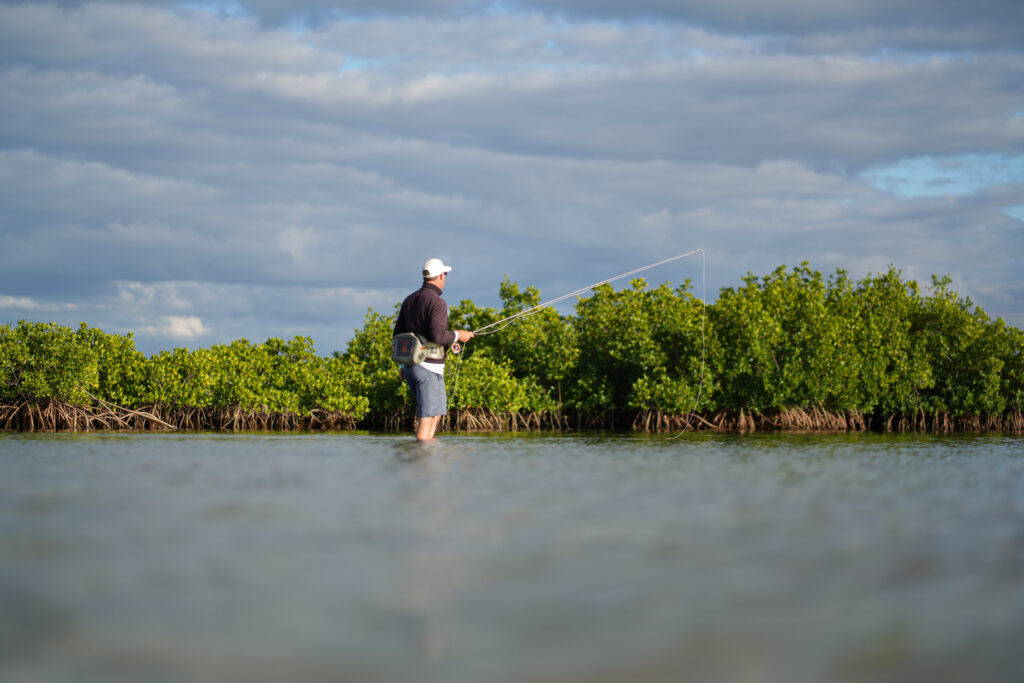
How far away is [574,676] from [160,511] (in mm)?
2451

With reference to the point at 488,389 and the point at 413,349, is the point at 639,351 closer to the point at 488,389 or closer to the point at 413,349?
the point at 488,389

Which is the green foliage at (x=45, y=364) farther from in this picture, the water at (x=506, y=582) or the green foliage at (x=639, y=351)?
the water at (x=506, y=582)

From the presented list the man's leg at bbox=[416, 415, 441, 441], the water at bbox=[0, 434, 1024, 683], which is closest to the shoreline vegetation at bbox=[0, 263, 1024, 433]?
the man's leg at bbox=[416, 415, 441, 441]

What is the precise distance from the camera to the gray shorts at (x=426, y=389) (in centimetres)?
816

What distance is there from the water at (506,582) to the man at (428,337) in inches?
145

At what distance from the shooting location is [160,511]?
348cm

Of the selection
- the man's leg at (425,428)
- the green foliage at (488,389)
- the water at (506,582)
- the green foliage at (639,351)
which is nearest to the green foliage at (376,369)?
the green foliage at (488,389)

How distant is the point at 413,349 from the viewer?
8070 mm

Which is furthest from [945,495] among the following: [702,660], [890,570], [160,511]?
[160,511]

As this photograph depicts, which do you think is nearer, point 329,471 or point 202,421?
point 329,471

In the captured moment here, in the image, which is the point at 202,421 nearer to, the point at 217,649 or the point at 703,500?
the point at 703,500

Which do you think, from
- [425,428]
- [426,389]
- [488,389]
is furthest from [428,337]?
[488,389]

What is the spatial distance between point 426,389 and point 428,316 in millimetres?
710

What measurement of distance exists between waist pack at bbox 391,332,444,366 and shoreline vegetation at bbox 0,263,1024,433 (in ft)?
34.6
